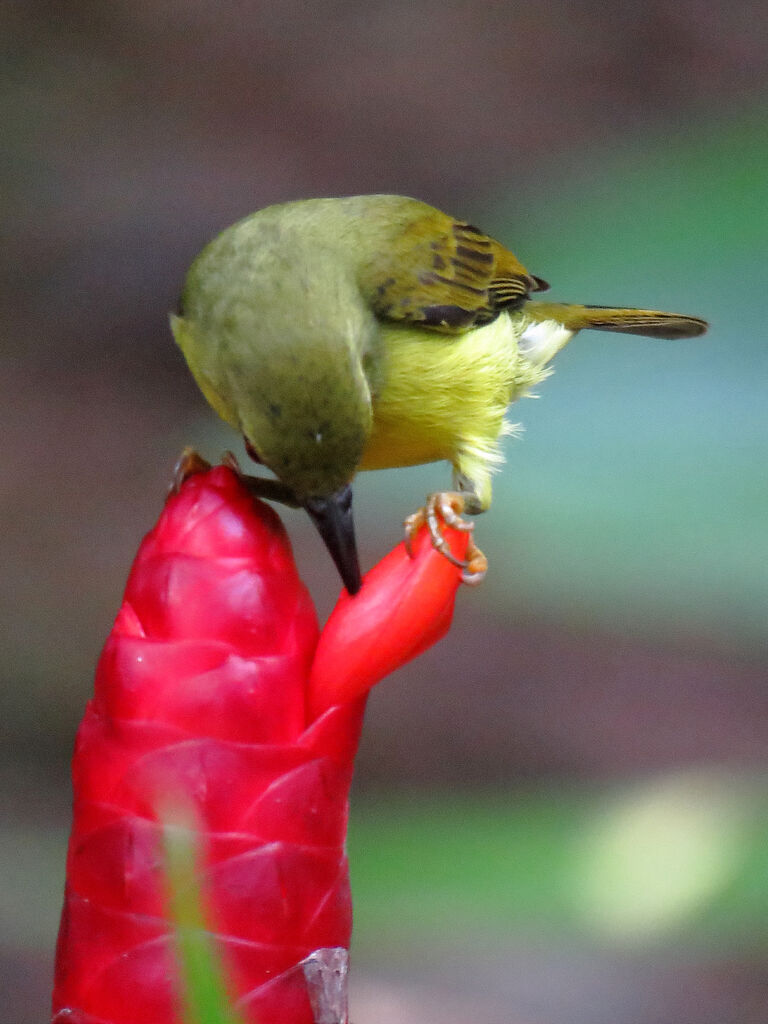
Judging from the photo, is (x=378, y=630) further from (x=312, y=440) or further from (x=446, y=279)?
(x=446, y=279)

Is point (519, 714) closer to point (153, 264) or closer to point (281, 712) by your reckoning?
point (153, 264)

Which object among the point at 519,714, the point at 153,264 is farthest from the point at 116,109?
the point at 519,714

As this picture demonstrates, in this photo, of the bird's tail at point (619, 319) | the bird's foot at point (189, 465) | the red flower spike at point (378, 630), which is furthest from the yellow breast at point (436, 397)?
the red flower spike at point (378, 630)

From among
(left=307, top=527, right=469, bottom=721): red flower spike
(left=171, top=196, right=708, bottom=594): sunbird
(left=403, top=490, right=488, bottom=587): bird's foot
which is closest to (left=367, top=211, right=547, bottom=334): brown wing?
(left=171, top=196, right=708, bottom=594): sunbird

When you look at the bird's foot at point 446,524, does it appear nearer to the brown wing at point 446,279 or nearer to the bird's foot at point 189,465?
the bird's foot at point 189,465

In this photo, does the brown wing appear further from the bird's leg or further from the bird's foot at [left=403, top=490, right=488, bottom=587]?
the bird's leg

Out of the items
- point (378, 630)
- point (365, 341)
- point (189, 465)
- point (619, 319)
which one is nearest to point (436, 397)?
point (365, 341)
